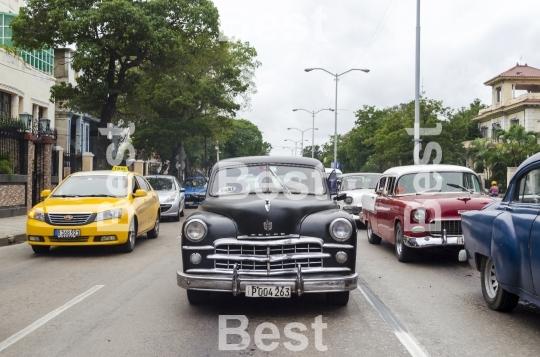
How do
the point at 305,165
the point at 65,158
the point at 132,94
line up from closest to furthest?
the point at 305,165 < the point at 132,94 < the point at 65,158

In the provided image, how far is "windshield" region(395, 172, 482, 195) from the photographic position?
1127 cm

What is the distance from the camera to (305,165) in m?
8.02

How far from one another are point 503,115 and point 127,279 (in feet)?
179

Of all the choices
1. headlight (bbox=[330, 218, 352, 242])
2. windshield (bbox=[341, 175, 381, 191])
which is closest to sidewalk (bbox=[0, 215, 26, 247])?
windshield (bbox=[341, 175, 381, 191])

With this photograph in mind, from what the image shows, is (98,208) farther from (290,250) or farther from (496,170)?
(496,170)

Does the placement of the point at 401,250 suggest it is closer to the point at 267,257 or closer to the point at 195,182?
the point at 267,257

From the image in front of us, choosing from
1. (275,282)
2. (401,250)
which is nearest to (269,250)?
(275,282)

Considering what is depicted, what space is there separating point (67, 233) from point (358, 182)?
10.1m

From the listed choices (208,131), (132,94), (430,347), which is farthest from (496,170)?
(430,347)

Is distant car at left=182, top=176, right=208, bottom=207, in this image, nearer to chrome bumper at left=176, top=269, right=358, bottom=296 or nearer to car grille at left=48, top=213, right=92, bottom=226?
car grille at left=48, top=213, right=92, bottom=226

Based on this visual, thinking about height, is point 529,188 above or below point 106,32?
below

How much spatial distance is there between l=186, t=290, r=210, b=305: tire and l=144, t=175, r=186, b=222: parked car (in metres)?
12.7

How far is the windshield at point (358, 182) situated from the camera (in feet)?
60.9

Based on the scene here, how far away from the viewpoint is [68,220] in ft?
35.7
